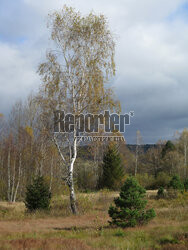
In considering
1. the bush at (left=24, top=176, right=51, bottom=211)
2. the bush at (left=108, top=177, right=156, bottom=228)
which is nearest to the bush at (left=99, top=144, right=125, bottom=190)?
the bush at (left=24, top=176, right=51, bottom=211)

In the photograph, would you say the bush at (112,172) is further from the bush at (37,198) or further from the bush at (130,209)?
the bush at (130,209)

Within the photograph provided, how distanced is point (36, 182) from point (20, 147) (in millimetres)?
13341

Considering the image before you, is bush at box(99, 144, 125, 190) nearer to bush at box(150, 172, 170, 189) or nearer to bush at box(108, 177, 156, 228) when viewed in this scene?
bush at box(150, 172, 170, 189)

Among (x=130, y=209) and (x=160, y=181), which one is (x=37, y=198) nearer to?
(x=130, y=209)

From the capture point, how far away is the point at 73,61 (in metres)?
16.8

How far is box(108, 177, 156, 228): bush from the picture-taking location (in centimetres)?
1070

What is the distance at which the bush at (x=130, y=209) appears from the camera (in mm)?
10703

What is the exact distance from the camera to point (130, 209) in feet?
36.1

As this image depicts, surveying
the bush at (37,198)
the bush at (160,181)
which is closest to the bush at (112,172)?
the bush at (160,181)

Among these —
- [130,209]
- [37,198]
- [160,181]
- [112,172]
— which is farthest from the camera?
[112,172]

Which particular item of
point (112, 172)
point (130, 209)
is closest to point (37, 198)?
point (130, 209)

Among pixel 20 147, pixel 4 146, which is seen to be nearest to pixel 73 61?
pixel 20 147

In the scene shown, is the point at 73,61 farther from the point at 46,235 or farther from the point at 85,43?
the point at 46,235

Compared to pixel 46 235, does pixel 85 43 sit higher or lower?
higher
